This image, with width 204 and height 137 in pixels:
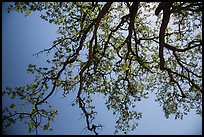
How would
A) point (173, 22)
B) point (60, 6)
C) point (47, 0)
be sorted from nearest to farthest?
point (47, 0) < point (60, 6) < point (173, 22)

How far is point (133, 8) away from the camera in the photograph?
16.5 feet

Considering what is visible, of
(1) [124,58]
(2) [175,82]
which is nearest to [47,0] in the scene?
(1) [124,58]

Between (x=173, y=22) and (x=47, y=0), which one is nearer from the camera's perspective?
(x=47, y=0)

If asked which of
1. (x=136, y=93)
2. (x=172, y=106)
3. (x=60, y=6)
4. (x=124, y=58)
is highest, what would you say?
(x=60, y=6)

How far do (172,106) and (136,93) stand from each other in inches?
37.0

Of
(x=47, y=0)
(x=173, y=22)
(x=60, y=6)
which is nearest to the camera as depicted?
(x=47, y=0)

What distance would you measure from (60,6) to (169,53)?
9.27 feet

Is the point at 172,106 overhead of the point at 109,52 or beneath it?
beneath

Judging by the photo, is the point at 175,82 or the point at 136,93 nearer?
the point at 175,82

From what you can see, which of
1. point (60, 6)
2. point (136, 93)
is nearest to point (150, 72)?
point (136, 93)

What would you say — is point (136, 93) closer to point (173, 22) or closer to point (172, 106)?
point (172, 106)

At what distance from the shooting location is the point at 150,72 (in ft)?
19.3

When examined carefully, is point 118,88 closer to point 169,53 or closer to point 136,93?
point 136,93

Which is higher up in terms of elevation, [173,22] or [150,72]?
[173,22]
